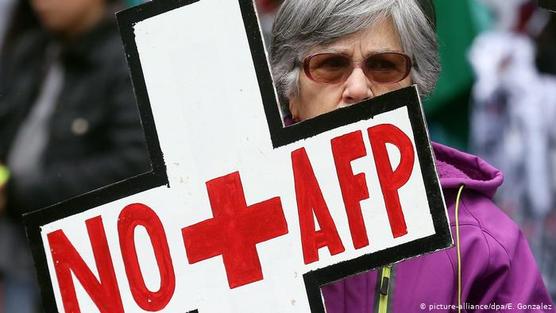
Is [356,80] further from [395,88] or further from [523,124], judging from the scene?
[523,124]

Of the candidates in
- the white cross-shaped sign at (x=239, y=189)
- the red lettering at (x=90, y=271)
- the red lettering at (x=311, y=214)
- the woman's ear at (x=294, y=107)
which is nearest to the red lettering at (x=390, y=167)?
the white cross-shaped sign at (x=239, y=189)

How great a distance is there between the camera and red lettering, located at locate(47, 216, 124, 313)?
2.73 metres

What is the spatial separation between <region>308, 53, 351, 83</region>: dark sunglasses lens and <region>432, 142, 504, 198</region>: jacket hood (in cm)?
26

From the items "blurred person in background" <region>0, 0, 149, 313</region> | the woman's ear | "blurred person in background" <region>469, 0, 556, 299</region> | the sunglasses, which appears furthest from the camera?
"blurred person in background" <region>469, 0, 556, 299</region>

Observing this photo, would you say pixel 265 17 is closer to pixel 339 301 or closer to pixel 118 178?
pixel 118 178

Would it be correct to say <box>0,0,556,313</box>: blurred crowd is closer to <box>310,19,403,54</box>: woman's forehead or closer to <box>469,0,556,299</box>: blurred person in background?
<box>469,0,556,299</box>: blurred person in background

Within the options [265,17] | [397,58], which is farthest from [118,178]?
[265,17]

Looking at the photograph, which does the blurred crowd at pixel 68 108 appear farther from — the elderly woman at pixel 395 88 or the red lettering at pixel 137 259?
the red lettering at pixel 137 259

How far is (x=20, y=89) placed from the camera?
4602 mm

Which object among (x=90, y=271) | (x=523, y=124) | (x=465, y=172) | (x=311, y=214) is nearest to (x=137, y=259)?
(x=90, y=271)

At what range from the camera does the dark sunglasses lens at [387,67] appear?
288 cm

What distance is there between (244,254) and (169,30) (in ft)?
1.38

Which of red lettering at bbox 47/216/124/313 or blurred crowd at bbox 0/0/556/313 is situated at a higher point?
blurred crowd at bbox 0/0/556/313

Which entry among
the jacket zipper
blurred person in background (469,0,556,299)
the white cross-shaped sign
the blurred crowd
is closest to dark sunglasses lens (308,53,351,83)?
the white cross-shaped sign
